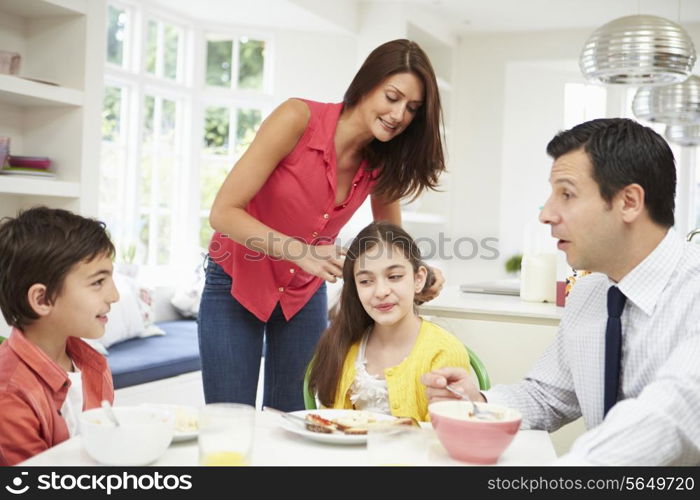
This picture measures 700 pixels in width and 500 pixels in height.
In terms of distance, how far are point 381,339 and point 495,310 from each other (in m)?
0.65

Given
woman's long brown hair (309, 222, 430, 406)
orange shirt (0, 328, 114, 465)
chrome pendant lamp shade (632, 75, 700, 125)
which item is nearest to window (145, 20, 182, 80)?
chrome pendant lamp shade (632, 75, 700, 125)

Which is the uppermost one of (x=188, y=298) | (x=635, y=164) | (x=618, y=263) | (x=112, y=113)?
(x=112, y=113)

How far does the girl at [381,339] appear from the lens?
1841 mm

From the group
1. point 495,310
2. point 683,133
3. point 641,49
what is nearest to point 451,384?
point 495,310

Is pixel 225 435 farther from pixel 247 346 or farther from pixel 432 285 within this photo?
pixel 432 285

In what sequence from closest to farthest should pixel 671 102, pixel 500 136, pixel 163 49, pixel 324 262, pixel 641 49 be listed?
pixel 324 262 < pixel 641 49 < pixel 671 102 < pixel 163 49 < pixel 500 136

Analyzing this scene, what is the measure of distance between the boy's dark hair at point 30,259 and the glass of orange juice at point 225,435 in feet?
2.10

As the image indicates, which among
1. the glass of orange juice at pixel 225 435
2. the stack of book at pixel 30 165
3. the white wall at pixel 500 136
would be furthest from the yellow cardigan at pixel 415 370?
the white wall at pixel 500 136

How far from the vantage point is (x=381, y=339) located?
198 centimetres

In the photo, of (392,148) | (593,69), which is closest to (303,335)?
(392,148)

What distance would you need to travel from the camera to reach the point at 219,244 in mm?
2062
